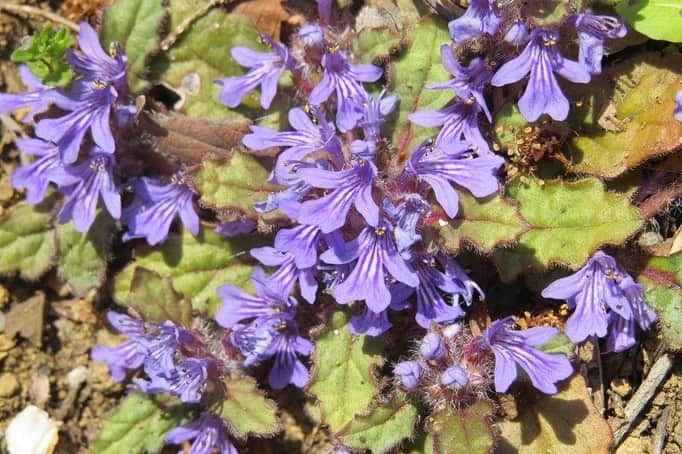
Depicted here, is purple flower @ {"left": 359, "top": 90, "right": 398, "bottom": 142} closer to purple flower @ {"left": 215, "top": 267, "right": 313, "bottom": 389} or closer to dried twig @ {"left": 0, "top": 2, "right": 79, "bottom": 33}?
purple flower @ {"left": 215, "top": 267, "right": 313, "bottom": 389}


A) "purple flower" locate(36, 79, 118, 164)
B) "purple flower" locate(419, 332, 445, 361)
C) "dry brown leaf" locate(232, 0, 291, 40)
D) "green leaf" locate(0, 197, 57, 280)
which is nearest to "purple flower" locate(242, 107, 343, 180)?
"purple flower" locate(36, 79, 118, 164)

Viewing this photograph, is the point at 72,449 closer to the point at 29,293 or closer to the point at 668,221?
the point at 29,293

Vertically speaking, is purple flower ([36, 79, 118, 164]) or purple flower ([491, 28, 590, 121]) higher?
purple flower ([491, 28, 590, 121])

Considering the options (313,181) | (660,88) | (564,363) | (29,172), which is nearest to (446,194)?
(313,181)

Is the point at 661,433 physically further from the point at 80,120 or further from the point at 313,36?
the point at 80,120

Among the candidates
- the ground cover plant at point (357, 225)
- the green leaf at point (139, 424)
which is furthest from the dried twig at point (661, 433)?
the green leaf at point (139, 424)

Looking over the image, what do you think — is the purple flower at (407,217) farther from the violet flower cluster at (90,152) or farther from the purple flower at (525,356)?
the violet flower cluster at (90,152)
